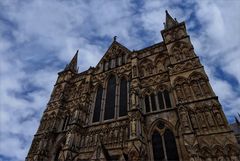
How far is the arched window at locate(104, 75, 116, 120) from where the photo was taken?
18013mm

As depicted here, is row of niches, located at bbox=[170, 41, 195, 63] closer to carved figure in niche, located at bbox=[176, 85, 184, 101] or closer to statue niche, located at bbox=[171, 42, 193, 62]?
statue niche, located at bbox=[171, 42, 193, 62]

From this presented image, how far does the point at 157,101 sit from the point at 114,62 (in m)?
9.46

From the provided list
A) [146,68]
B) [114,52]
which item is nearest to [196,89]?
[146,68]

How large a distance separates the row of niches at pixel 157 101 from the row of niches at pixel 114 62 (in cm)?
705

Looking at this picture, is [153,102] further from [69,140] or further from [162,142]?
[69,140]

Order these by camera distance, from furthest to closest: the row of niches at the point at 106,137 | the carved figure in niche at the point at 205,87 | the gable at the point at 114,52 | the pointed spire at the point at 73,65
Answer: the pointed spire at the point at 73,65 < the gable at the point at 114,52 < the row of niches at the point at 106,137 < the carved figure in niche at the point at 205,87

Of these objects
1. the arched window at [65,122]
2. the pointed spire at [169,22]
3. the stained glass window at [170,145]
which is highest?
the pointed spire at [169,22]

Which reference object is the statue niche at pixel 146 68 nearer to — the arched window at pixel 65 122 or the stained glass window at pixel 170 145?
the stained glass window at pixel 170 145

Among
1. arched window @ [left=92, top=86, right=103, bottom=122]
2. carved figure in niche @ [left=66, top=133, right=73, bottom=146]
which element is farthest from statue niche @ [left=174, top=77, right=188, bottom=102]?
carved figure in niche @ [left=66, top=133, right=73, bottom=146]

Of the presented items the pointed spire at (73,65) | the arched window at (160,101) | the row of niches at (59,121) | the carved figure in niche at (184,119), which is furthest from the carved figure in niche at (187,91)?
the pointed spire at (73,65)

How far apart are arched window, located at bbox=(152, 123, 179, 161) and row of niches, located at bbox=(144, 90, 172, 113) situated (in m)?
1.89

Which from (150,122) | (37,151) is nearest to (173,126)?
(150,122)

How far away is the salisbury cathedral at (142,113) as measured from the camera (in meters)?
11.9

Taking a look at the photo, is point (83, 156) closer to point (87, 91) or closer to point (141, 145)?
point (141, 145)
